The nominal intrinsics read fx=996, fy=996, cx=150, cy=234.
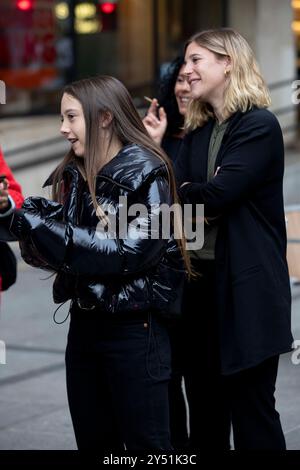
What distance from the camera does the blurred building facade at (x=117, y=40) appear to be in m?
15.2

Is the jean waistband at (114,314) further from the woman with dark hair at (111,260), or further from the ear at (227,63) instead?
the ear at (227,63)

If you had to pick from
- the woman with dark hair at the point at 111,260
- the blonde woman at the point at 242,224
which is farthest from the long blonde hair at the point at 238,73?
the woman with dark hair at the point at 111,260

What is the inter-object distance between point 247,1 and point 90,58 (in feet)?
8.81

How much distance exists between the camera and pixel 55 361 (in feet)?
22.5

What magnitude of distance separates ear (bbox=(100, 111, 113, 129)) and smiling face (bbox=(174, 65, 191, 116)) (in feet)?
4.25

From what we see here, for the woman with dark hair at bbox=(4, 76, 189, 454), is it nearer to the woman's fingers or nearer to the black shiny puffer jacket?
the black shiny puffer jacket

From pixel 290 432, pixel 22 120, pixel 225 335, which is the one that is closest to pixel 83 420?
pixel 225 335

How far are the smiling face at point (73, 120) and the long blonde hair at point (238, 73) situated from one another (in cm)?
72

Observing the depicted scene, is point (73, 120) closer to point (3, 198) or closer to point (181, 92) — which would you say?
point (3, 198)

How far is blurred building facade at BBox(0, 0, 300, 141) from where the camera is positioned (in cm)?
1524

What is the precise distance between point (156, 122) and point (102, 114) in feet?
4.02

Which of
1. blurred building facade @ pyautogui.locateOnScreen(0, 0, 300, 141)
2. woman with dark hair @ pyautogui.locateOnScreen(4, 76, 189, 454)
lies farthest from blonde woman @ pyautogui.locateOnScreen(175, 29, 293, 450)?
blurred building facade @ pyautogui.locateOnScreen(0, 0, 300, 141)
